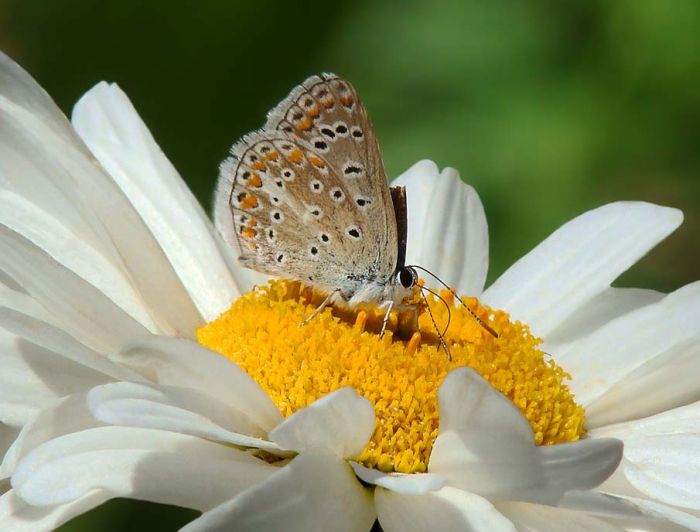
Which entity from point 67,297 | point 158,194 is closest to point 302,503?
point 67,297

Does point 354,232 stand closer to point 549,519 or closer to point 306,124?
point 306,124

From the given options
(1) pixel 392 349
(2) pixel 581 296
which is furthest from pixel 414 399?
(2) pixel 581 296

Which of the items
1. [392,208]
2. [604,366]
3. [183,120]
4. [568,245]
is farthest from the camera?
[183,120]

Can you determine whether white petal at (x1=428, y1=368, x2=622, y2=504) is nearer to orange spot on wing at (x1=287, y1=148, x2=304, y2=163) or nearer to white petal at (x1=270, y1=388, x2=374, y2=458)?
white petal at (x1=270, y1=388, x2=374, y2=458)

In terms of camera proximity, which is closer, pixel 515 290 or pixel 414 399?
pixel 414 399

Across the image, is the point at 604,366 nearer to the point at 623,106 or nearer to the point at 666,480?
the point at 666,480

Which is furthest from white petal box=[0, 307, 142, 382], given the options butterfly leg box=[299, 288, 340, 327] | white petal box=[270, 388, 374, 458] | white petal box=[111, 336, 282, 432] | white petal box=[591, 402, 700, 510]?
white petal box=[591, 402, 700, 510]

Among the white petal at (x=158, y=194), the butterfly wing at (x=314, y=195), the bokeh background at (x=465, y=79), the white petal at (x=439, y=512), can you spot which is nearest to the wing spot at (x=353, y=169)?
the butterfly wing at (x=314, y=195)
